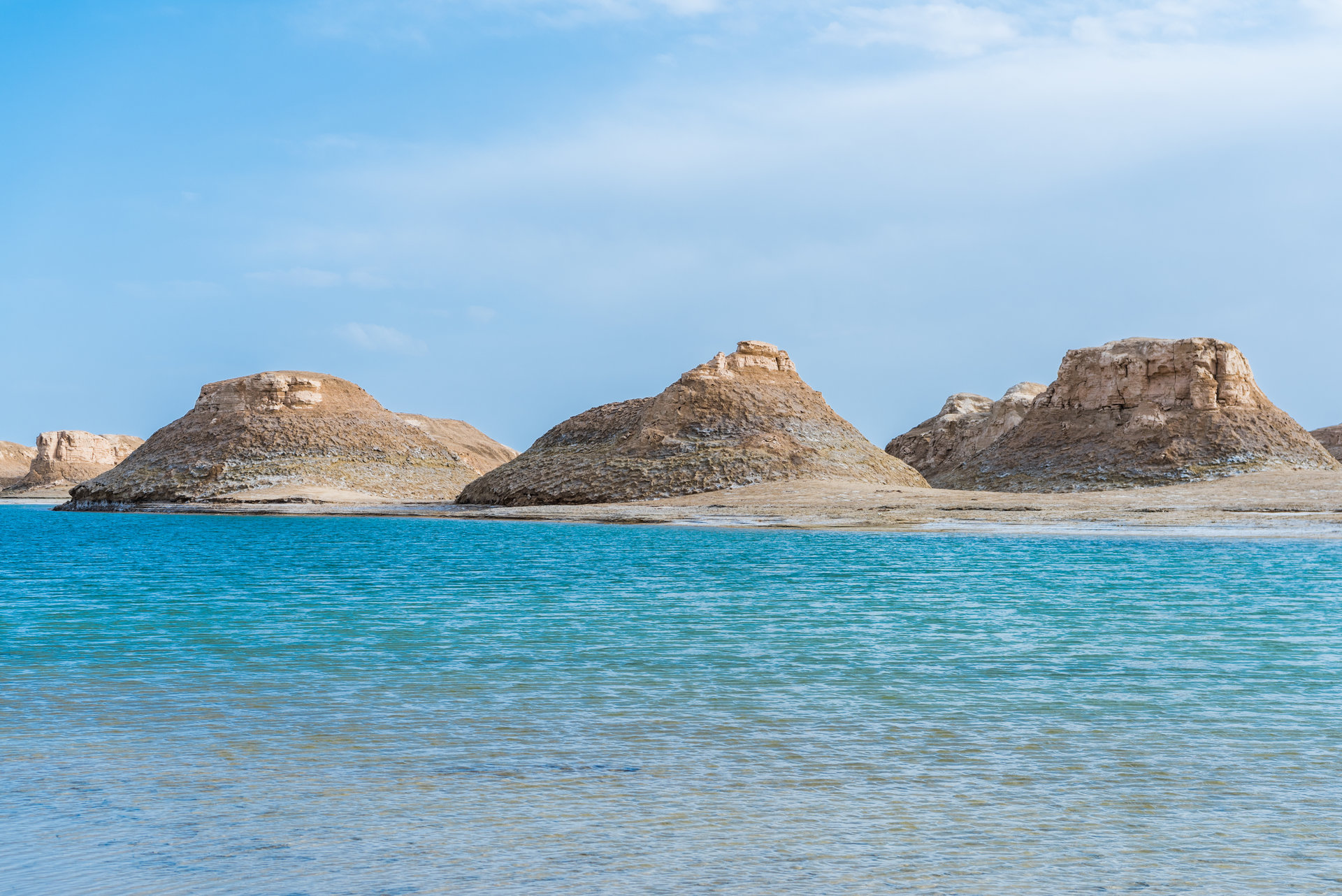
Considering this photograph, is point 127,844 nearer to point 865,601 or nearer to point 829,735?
point 829,735

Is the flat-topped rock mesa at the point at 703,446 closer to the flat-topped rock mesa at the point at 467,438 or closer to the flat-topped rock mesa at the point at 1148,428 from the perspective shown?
the flat-topped rock mesa at the point at 1148,428

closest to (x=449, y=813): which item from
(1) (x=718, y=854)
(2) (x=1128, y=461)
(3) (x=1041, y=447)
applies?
(1) (x=718, y=854)

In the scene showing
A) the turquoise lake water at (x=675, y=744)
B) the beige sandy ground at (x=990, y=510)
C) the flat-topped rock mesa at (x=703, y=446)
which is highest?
the flat-topped rock mesa at (x=703, y=446)

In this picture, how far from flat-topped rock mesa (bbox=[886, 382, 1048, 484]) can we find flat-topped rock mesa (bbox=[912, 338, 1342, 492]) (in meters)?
6.92

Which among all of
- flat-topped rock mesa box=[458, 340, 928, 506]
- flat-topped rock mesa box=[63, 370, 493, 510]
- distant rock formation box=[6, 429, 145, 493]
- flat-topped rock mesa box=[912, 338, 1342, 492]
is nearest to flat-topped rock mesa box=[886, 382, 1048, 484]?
flat-topped rock mesa box=[912, 338, 1342, 492]

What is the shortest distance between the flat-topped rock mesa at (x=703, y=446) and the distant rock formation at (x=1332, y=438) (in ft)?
196

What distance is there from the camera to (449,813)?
22.5ft

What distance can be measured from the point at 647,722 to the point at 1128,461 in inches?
2776

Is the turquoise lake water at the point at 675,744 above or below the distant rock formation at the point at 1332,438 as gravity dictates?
below

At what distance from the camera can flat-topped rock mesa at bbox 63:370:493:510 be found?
84.7m

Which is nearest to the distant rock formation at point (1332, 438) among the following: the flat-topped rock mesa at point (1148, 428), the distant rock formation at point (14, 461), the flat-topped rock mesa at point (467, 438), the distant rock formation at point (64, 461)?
the flat-topped rock mesa at point (1148, 428)

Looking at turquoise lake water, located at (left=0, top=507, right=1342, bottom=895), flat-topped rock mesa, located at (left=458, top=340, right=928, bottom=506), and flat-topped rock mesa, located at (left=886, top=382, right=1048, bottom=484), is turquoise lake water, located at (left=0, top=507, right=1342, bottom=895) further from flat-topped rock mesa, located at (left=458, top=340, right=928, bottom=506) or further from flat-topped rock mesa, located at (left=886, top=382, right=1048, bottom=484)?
flat-topped rock mesa, located at (left=886, top=382, right=1048, bottom=484)

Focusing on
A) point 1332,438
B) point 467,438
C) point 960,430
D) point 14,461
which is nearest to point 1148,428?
point 960,430

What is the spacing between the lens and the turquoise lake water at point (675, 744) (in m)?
6.01
